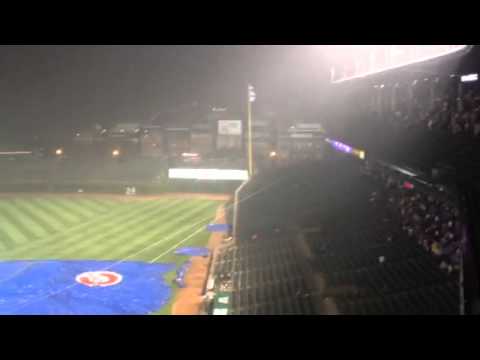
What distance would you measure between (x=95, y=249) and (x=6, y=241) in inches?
127

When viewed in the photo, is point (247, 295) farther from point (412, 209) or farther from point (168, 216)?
point (168, 216)

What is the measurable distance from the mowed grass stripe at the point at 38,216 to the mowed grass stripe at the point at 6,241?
1.17 meters

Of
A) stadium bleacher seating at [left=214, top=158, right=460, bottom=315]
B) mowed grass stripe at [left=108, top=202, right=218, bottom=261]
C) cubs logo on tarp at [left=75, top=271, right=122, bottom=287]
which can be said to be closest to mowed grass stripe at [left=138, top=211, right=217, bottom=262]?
mowed grass stripe at [left=108, top=202, right=218, bottom=261]

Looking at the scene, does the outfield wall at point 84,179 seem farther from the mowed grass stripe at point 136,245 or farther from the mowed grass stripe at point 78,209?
the mowed grass stripe at point 136,245

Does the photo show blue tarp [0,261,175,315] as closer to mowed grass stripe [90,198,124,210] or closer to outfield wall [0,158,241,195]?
mowed grass stripe [90,198,124,210]

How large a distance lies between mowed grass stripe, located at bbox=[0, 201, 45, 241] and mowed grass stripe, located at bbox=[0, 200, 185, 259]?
1.09 metres

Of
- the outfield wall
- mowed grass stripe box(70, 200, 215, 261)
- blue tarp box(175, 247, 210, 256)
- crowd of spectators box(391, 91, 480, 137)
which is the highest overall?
crowd of spectators box(391, 91, 480, 137)

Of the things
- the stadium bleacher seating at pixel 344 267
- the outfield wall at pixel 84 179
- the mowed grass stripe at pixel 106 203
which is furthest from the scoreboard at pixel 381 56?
the mowed grass stripe at pixel 106 203

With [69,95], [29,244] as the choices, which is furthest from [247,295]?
[69,95]

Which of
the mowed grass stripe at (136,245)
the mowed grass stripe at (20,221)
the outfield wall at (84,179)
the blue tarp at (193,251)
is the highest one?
the outfield wall at (84,179)

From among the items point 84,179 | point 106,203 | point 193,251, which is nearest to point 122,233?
point 193,251

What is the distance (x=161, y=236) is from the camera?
610 inches

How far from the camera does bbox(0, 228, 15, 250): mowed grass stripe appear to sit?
14.5 meters

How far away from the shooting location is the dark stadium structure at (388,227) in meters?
7.18
